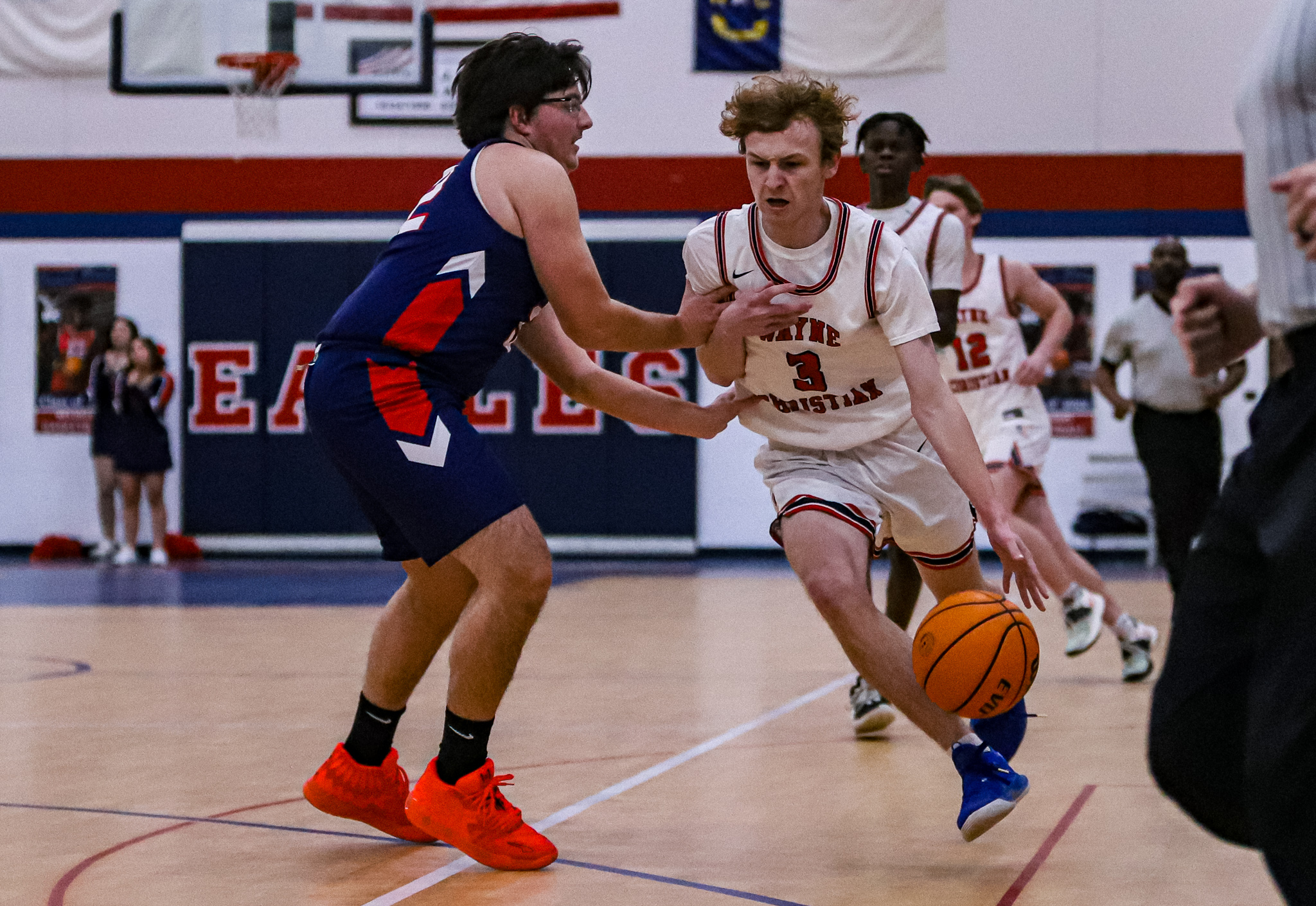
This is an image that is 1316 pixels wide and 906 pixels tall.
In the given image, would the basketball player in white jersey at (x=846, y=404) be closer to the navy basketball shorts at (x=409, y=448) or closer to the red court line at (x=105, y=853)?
the navy basketball shorts at (x=409, y=448)

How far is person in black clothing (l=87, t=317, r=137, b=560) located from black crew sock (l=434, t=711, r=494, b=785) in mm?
11121

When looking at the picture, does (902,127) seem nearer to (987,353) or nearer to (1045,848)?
(987,353)

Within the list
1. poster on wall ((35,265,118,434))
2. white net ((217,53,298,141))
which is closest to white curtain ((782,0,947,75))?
white net ((217,53,298,141))

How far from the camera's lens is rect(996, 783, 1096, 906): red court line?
326 cm

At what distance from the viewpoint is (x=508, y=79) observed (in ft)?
12.0

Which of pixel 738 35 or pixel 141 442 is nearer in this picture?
pixel 141 442

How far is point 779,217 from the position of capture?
3.83 meters

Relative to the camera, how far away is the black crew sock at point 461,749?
354cm

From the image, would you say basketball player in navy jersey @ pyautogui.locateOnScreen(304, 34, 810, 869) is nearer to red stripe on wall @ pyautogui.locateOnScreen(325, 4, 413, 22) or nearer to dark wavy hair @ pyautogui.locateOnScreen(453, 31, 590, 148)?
dark wavy hair @ pyautogui.locateOnScreen(453, 31, 590, 148)

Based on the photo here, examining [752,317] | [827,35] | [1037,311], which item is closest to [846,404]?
[752,317]

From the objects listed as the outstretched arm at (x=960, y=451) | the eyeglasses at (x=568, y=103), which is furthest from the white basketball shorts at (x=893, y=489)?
the eyeglasses at (x=568, y=103)

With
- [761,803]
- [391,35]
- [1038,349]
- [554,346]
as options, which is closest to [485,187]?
[554,346]

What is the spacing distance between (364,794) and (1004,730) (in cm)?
175

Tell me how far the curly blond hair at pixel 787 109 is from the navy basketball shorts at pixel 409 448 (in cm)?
100
